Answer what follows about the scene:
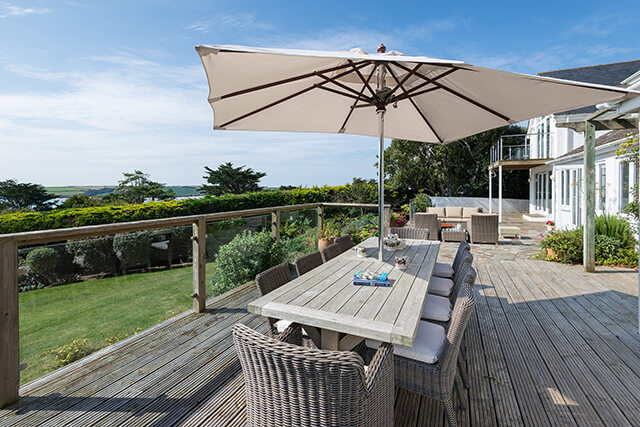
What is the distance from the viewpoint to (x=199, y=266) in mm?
3613

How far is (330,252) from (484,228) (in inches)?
288

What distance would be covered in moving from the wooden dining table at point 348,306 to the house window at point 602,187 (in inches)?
342

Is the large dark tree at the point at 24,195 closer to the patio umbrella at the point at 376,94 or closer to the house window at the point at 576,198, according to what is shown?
the patio umbrella at the point at 376,94

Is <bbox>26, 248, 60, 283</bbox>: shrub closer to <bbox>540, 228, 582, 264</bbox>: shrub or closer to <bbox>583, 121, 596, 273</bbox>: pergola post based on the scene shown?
<bbox>583, 121, 596, 273</bbox>: pergola post

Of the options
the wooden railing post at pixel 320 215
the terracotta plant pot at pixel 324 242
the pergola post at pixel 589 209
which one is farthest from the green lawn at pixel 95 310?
the pergola post at pixel 589 209

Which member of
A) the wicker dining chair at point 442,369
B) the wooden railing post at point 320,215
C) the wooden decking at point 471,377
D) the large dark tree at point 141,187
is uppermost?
the large dark tree at point 141,187

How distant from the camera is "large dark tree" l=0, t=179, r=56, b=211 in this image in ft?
75.9

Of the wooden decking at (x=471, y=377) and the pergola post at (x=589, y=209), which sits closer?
the wooden decking at (x=471, y=377)

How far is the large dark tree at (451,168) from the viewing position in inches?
869

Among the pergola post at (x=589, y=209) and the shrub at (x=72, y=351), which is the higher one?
the pergola post at (x=589, y=209)

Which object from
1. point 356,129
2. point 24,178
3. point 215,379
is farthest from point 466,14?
point 24,178

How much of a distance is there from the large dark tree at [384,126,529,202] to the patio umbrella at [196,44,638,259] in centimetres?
1882

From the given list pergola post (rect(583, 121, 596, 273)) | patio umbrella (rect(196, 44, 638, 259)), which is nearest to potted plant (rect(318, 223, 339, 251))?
patio umbrella (rect(196, 44, 638, 259))

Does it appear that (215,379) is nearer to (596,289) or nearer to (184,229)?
(184,229)
